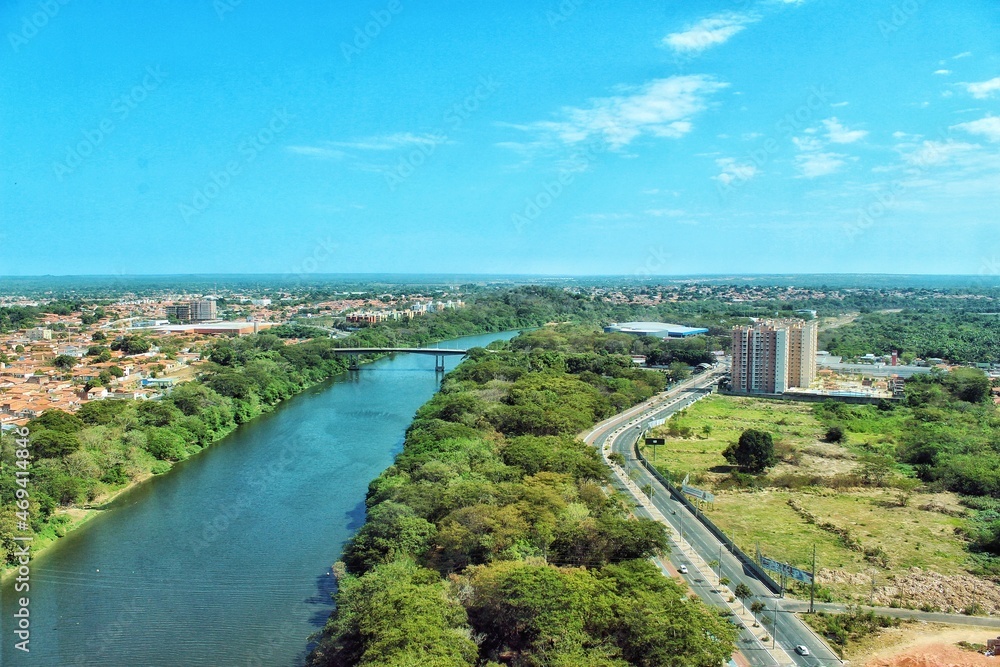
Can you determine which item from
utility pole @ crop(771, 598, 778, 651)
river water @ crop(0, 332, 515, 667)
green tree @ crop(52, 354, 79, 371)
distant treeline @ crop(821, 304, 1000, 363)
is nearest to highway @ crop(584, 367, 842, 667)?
utility pole @ crop(771, 598, 778, 651)

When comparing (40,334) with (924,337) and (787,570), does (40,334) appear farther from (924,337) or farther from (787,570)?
(924,337)

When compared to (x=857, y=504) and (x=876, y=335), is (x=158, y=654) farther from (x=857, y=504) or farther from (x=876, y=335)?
(x=876, y=335)

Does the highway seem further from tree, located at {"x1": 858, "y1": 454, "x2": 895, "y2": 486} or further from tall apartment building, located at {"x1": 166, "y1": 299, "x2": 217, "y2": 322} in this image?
tall apartment building, located at {"x1": 166, "y1": 299, "x2": 217, "y2": 322}

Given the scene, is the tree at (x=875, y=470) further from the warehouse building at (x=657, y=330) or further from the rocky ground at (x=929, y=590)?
the warehouse building at (x=657, y=330)

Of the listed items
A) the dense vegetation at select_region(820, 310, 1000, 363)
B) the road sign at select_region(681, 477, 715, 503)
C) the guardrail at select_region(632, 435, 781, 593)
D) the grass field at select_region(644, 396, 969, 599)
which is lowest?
the grass field at select_region(644, 396, 969, 599)

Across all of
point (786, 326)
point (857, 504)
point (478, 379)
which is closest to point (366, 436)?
point (478, 379)

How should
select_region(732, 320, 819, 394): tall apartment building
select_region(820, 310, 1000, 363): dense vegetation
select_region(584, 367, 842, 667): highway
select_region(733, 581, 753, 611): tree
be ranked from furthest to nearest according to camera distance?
select_region(820, 310, 1000, 363): dense vegetation
select_region(732, 320, 819, 394): tall apartment building
select_region(733, 581, 753, 611): tree
select_region(584, 367, 842, 667): highway

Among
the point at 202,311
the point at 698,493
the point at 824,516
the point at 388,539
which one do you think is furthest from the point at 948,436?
the point at 202,311
